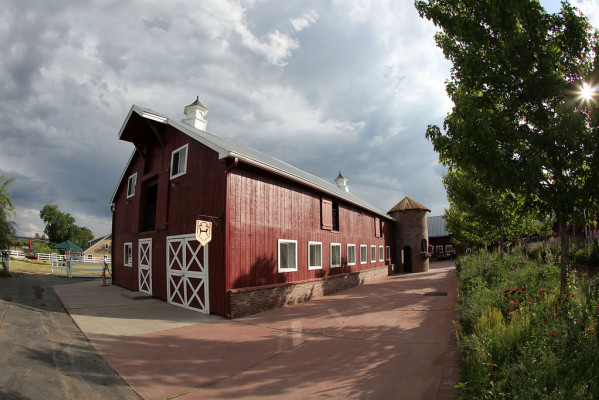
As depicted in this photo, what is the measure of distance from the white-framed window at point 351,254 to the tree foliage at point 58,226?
7979 cm

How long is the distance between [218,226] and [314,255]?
5.89 meters

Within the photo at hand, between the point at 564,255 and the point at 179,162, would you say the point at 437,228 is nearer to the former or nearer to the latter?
the point at 179,162

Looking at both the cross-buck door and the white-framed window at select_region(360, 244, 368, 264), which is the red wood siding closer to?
the white-framed window at select_region(360, 244, 368, 264)

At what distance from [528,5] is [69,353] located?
10.7m

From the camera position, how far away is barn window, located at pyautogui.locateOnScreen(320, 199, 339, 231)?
51.1 ft

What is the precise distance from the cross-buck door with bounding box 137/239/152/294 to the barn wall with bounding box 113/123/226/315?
33 centimetres

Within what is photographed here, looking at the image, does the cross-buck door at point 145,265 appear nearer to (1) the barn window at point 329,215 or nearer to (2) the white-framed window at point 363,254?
(1) the barn window at point 329,215

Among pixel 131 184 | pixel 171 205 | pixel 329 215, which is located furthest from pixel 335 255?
pixel 131 184

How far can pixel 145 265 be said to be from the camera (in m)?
14.2

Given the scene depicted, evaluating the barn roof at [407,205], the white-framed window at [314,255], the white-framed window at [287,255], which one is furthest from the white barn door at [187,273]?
the barn roof at [407,205]

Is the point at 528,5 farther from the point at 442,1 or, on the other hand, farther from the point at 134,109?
the point at 134,109

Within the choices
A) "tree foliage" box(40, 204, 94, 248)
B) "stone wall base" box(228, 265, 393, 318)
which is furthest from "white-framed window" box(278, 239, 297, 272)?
"tree foliage" box(40, 204, 94, 248)

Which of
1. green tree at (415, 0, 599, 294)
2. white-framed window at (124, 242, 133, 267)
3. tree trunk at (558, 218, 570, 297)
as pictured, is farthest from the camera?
white-framed window at (124, 242, 133, 267)

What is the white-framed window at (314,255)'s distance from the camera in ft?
46.3
